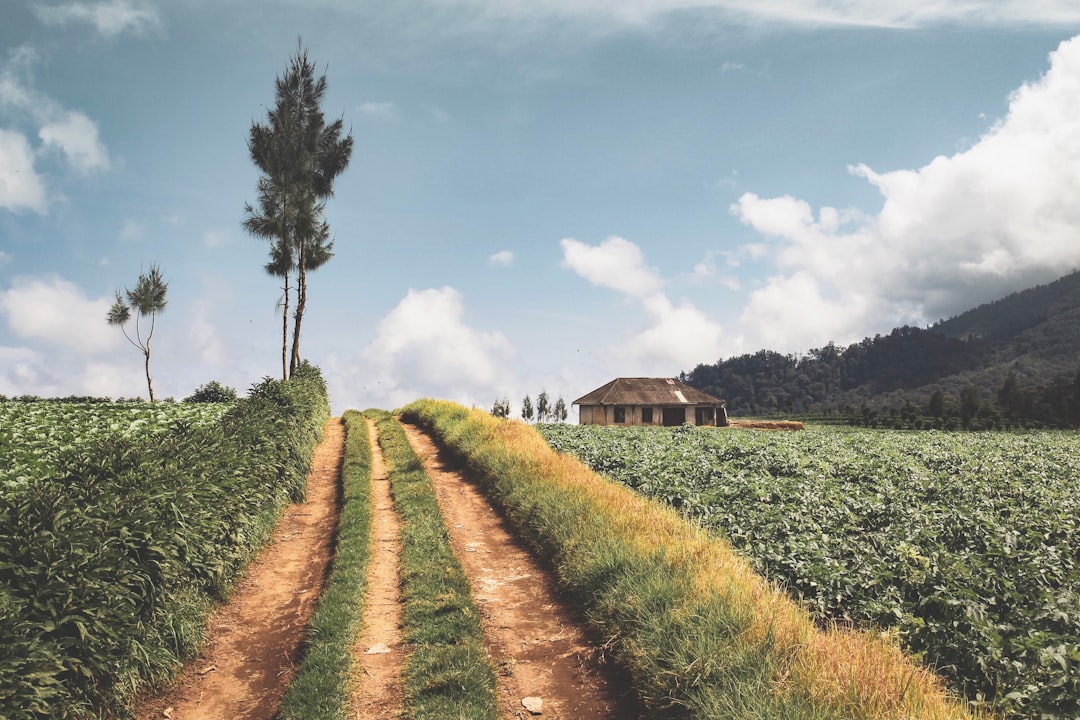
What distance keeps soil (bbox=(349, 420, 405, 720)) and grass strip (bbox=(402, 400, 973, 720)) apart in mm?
2446

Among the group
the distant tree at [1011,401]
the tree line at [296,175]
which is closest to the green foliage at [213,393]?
the tree line at [296,175]

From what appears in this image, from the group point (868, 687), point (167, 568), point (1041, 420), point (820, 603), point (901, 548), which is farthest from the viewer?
point (1041, 420)

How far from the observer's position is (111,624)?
5.57 metres

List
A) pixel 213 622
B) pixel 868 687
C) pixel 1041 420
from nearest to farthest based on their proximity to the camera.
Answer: pixel 868 687, pixel 213 622, pixel 1041 420

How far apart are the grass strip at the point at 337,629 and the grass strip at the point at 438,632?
26.0 inches

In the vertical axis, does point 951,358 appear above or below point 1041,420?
above

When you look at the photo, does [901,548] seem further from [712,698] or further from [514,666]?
[514,666]

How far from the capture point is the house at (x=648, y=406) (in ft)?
194

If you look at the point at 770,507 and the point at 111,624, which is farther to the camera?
the point at 770,507

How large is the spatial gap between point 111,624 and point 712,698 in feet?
18.4

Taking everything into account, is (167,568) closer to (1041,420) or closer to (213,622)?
(213,622)

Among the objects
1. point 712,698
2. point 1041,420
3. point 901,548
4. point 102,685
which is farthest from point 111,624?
point 1041,420

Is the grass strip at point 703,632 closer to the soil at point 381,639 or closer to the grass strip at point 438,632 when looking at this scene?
the grass strip at point 438,632

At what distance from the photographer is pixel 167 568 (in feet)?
21.1
